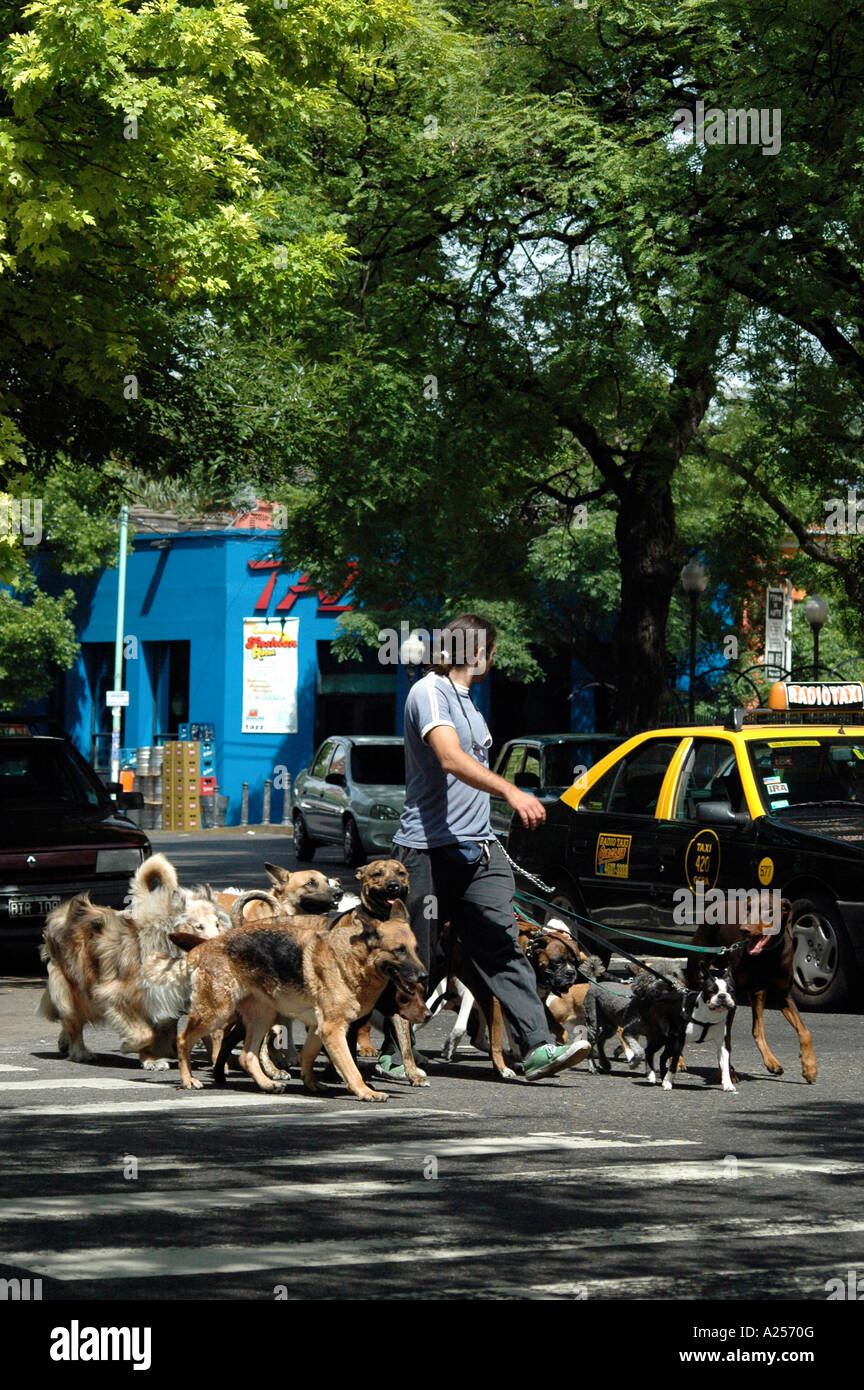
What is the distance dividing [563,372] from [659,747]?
808cm

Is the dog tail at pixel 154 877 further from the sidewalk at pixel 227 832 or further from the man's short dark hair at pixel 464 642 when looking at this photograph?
the sidewalk at pixel 227 832

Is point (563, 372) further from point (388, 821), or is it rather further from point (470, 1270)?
point (470, 1270)

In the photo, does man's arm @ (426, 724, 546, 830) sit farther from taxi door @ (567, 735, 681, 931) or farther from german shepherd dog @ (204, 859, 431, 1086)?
taxi door @ (567, 735, 681, 931)

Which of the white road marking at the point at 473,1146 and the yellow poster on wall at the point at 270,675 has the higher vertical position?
the yellow poster on wall at the point at 270,675

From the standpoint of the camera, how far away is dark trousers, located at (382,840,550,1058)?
31.8 ft

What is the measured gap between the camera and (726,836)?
13.5 meters

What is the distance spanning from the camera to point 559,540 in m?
39.8

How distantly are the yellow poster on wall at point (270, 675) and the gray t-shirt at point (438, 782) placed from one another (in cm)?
3767

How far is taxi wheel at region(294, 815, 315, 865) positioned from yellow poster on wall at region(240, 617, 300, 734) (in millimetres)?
15873

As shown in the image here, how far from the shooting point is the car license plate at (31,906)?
1518 centimetres

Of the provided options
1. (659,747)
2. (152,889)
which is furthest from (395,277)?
(152,889)

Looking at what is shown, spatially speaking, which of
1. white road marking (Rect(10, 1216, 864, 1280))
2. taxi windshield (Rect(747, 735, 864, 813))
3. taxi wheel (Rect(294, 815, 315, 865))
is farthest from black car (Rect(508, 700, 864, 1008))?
taxi wheel (Rect(294, 815, 315, 865))

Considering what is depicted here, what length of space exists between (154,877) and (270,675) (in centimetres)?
3690

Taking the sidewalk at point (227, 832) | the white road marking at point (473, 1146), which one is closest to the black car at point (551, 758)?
the white road marking at point (473, 1146)
